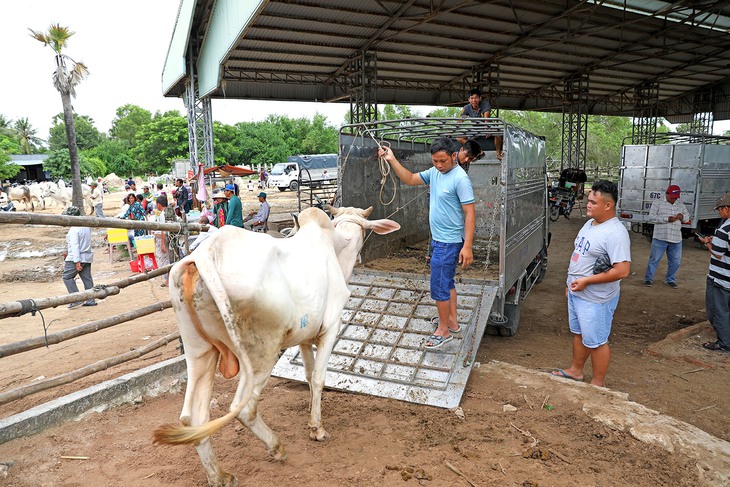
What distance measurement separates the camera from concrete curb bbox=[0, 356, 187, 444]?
3.26 m

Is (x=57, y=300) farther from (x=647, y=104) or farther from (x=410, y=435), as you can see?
(x=647, y=104)

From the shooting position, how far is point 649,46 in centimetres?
1516

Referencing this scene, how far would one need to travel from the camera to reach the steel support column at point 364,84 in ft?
47.0

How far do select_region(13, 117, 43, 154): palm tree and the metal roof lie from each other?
49234mm

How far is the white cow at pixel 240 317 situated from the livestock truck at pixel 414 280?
1024 millimetres

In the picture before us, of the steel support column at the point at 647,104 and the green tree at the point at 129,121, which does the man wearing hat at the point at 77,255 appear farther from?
the green tree at the point at 129,121

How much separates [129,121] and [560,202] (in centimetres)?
6229

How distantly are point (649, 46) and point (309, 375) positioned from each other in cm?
1650

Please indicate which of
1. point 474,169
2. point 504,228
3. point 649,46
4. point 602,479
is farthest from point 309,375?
point 649,46

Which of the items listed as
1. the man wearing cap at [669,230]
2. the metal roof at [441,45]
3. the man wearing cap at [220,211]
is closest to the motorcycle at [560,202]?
the metal roof at [441,45]

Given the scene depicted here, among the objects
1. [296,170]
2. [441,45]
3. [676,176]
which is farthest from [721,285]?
[296,170]

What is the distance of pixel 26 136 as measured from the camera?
59.3m

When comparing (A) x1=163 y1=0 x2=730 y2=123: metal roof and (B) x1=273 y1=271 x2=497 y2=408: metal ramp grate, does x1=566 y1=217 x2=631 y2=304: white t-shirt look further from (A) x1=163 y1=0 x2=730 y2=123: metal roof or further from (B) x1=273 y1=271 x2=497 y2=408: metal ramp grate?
(A) x1=163 y1=0 x2=730 y2=123: metal roof

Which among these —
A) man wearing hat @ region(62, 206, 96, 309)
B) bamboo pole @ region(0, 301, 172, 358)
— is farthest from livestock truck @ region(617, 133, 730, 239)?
man wearing hat @ region(62, 206, 96, 309)
